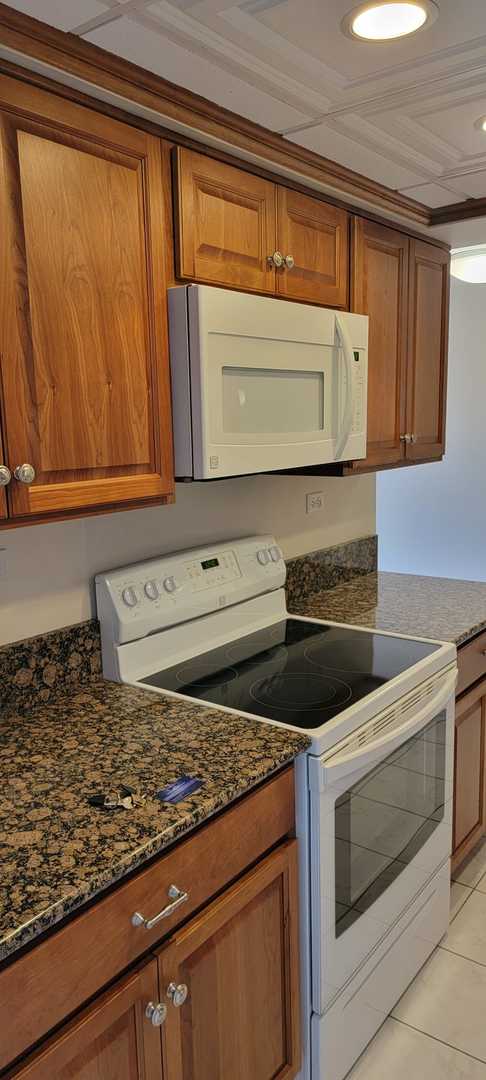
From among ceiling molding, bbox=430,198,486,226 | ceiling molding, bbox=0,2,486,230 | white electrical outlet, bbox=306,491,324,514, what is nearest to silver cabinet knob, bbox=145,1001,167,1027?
ceiling molding, bbox=0,2,486,230

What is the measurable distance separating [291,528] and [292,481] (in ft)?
0.53

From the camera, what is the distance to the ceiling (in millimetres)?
1168

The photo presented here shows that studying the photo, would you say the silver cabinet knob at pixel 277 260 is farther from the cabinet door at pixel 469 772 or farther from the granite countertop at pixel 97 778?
the cabinet door at pixel 469 772

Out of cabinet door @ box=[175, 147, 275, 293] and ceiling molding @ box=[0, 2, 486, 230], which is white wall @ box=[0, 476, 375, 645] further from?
ceiling molding @ box=[0, 2, 486, 230]

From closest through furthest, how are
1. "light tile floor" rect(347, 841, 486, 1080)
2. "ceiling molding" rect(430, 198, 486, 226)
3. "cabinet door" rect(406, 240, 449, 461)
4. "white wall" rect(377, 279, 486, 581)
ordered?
1. "light tile floor" rect(347, 841, 486, 1080)
2. "ceiling molding" rect(430, 198, 486, 226)
3. "cabinet door" rect(406, 240, 449, 461)
4. "white wall" rect(377, 279, 486, 581)

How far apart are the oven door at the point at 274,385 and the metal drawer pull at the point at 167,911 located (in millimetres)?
827

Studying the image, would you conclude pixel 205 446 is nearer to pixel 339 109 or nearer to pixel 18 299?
pixel 18 299

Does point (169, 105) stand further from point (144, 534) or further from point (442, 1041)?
point (442, 1041)

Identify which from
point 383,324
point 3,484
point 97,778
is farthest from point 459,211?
point 97,778

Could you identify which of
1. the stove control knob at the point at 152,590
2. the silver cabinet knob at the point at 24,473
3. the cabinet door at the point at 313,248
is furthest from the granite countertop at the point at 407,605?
the silver cabinet knob at the point at 24,473

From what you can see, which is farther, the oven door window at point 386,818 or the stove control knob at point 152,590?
the stove control knob at point 152,590

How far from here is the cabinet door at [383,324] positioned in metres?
2.16

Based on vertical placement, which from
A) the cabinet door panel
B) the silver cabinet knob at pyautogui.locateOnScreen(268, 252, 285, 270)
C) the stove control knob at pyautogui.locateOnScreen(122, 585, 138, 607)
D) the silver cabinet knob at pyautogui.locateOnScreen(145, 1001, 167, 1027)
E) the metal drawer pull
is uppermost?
the silver cabinet knob at pyautogui.locateOnScreen(268, 252, 285, 270)

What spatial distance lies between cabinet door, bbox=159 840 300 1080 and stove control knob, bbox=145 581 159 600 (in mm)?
673
